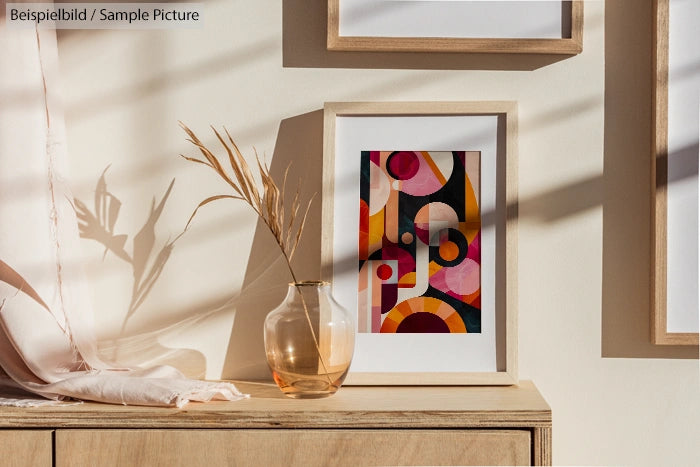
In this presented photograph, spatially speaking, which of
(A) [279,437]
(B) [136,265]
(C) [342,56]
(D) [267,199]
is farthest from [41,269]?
(C) [342,56]

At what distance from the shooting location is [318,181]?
4.77ft

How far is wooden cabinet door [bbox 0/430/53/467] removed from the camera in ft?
3.81

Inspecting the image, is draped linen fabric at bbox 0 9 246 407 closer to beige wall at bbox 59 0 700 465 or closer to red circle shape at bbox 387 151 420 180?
beige wall at bbox 59 0 700 465

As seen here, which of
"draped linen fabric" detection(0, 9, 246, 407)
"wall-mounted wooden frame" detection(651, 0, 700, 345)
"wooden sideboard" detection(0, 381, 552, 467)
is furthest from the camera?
"wall-mounted wooden frame" detection(651, 0, 700, 345)

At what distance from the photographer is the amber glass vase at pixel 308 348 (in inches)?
50.2

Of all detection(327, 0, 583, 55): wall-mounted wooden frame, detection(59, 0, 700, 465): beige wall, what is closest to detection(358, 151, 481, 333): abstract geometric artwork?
detection(59, 0, 700, 465): beige wall

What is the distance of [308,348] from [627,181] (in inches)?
29.0

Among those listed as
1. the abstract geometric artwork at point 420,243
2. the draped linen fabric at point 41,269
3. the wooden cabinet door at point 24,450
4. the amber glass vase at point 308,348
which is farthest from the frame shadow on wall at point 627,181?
the wooden cabinet door at point 24,450

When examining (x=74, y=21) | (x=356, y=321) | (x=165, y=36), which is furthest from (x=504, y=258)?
(x=74, y=21)

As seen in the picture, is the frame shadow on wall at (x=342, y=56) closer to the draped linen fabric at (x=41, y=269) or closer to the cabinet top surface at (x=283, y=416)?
the draped linen fabric at (x=41, y=269)

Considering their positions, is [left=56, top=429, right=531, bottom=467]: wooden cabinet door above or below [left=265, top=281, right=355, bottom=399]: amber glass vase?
below

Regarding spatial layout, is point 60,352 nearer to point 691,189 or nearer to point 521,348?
point 521,348

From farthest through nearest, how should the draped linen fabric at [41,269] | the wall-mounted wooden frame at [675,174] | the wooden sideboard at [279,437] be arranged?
1. the wall-mounted wooden frame at [675,174]
2. the draped linen fabric at [41,269]
3. the wooden sideboard at [279,437]

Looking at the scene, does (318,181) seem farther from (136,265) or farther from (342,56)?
(136,265)
